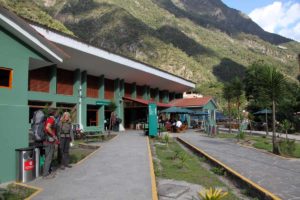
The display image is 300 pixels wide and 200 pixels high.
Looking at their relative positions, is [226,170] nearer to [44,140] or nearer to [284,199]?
[284,199]

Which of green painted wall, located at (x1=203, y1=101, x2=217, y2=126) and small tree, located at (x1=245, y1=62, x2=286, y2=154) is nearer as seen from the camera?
small tree, located at (x1=245, y1=62, x2=286, y2=154)

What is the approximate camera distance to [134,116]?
123 ft

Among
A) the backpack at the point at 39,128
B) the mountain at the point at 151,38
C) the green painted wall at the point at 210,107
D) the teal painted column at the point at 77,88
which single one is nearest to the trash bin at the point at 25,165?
the backpack at the point at 39,128

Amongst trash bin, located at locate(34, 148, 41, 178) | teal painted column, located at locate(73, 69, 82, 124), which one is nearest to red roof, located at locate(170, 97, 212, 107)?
teal painted column, located at locate(73, 69, 82, 124)

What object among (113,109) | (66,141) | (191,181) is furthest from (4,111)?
(113,109)

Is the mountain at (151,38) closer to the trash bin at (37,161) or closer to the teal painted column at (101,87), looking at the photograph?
the teal painted column at (101,87)

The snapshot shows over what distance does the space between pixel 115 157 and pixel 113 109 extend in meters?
17.8

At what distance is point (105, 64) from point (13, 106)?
62.5ft

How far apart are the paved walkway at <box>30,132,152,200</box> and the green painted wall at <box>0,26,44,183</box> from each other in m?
0.88

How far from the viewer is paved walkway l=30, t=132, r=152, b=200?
763 centimetres

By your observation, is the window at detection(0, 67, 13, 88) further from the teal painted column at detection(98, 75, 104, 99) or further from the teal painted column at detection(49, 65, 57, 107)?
the teal painted column at detection(98, 75, 104, 99)

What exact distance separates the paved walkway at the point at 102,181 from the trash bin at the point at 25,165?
0.27 meters

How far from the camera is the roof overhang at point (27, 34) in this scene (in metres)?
9.27

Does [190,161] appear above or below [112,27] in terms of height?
below
